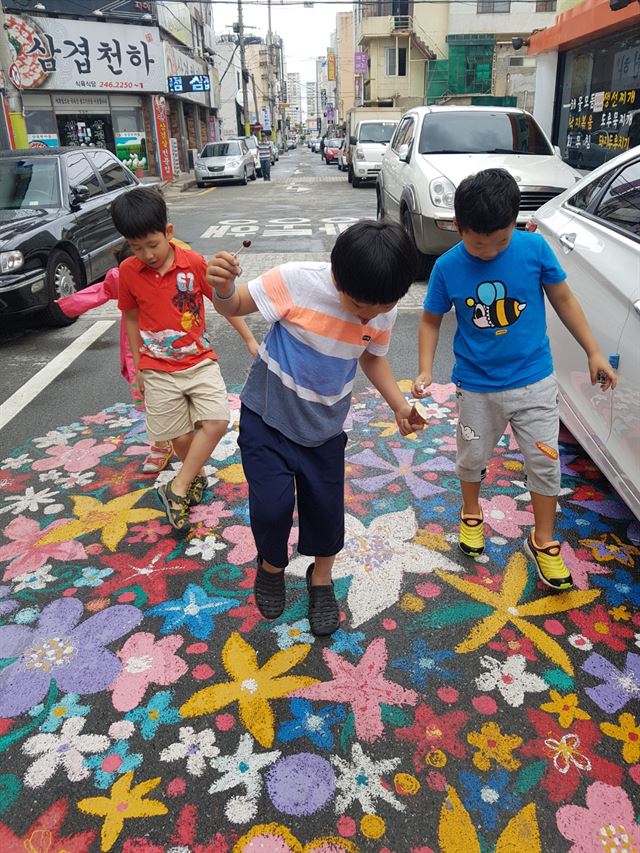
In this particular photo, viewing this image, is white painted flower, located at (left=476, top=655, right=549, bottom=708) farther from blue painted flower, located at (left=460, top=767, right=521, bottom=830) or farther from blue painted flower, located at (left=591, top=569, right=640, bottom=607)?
blue painted flower, located at (left=591, top=569, right=640, bottom=607)

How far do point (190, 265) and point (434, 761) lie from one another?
7.03 feet

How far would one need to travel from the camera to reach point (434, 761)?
6.30 feet

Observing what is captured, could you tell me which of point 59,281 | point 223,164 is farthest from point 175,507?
point 223,164

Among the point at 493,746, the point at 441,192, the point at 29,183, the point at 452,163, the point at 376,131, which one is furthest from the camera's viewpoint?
the point at 376,131

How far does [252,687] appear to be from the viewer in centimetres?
Answer: 221

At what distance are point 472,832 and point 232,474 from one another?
7.36ft

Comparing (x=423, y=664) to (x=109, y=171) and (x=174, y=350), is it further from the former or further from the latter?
(x=109, y=171)

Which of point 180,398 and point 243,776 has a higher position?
point 180,398

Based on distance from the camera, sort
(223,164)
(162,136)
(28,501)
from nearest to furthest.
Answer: (28,501) < (223,164) < (162,136)

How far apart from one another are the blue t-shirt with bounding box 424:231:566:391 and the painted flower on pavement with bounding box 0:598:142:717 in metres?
1.58

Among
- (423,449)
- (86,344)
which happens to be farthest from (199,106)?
(423,449)

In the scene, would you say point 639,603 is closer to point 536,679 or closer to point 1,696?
point 536,679

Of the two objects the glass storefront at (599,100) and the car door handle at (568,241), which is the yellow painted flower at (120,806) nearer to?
Answer: the car door handle at (568,241)

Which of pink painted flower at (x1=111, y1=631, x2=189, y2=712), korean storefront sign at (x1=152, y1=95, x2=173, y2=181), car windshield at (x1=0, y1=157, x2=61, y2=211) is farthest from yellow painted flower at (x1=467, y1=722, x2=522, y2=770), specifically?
korean storefront sign at (x1=152, y1=95, x2=173, y2=181)
